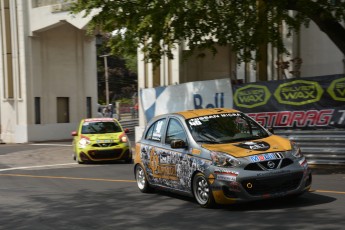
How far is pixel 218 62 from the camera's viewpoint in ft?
85.3

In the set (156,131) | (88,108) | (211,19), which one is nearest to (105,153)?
(211,19)

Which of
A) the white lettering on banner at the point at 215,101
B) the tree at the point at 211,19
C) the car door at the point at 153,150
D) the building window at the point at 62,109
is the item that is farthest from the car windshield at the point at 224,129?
the building window at the point at 62,109

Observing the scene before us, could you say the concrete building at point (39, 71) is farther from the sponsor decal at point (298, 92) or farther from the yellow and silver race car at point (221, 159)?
the yellow and silver race car at point (221, 159)

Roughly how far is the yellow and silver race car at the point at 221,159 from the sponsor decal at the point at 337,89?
15.6 feet

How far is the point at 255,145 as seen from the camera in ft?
26.5

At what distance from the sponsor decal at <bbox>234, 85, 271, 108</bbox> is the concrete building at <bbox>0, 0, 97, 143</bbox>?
619 inches

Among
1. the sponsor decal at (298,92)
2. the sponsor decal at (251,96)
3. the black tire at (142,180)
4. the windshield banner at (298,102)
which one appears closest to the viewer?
the black tire at (142,180)

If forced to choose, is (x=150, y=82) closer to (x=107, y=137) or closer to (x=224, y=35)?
(x=107, y=137)

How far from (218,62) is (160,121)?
16505mm

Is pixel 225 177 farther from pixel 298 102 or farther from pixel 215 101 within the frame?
pixel 215 101

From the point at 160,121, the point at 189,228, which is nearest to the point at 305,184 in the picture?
the point at 189,228

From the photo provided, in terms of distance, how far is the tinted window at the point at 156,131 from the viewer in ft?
32.0

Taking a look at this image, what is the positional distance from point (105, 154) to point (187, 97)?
130 inches

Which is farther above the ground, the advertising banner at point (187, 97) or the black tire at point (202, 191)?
the advertising banner at point (187, 97)
